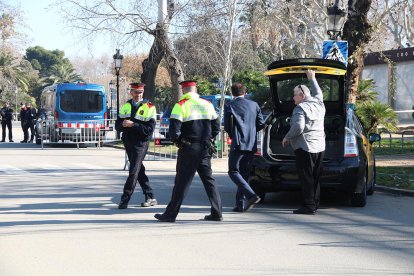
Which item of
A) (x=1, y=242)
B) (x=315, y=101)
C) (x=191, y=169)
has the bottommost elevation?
(x=1, y=242)

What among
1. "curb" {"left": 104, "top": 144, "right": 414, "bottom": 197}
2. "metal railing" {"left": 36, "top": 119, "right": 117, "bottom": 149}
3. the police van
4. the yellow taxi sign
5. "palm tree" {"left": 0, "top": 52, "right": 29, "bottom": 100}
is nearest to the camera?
the yellow taxi sign

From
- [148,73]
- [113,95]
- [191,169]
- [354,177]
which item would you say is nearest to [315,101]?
[354,177]

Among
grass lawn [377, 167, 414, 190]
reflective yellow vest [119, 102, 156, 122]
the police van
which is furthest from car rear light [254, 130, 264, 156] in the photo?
the police van

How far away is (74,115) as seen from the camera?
100 ft

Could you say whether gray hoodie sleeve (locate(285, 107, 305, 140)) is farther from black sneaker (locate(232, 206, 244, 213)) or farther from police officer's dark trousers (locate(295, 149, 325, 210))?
black sneaker (locate(232, 206, 244, 213))

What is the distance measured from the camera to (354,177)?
10.6m

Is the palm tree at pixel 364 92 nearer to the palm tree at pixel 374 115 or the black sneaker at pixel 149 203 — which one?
the palm tree at pixel 374 115

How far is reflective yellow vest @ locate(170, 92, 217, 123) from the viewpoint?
368 inches

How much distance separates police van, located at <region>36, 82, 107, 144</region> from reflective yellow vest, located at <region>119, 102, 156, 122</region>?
17.8m

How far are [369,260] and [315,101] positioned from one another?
344 centimetres

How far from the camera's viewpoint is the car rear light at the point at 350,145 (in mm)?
10820

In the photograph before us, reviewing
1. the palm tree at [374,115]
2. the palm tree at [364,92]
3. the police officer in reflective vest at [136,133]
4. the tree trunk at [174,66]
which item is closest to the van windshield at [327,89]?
the police officer in reflective vest at [136,133]

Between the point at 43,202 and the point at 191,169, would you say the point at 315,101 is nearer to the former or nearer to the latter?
the point at 191,169

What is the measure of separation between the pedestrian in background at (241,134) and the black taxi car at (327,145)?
58 cm
